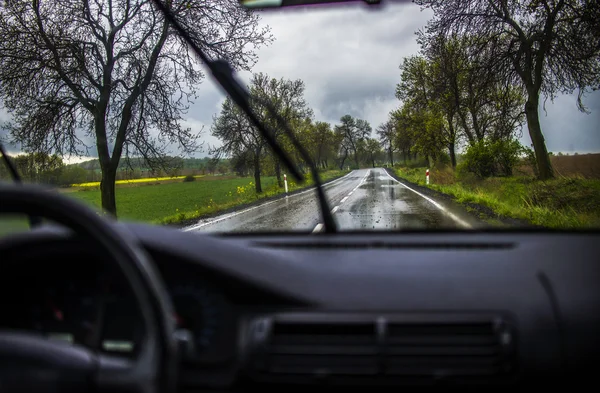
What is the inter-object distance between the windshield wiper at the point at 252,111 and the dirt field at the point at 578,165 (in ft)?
4.88

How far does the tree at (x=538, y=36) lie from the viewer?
2.71 metres

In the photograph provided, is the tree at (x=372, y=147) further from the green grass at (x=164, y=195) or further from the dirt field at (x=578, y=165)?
the dirt field at (x=578, y=165)

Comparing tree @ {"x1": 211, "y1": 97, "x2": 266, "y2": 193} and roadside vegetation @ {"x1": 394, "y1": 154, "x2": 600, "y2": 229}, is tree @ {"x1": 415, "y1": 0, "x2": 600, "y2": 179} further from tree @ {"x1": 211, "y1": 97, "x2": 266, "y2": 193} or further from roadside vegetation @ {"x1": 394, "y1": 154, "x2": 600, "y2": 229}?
tree @ {"x1": 211, "y1": 97, "x2": 266, "y2": 193}

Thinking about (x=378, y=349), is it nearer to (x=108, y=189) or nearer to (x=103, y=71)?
(x=108, y=189)

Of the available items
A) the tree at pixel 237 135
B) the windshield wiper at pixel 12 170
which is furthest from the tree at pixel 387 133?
the windshield wiper at pixel 12 170

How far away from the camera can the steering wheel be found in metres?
1.19

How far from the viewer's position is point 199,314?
5.32 ft

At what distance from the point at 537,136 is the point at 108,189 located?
342cm

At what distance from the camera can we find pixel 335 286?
5.35ft

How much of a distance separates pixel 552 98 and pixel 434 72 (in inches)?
81.4

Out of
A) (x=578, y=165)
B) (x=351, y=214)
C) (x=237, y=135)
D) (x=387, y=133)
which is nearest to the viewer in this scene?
(x=578, y=165)

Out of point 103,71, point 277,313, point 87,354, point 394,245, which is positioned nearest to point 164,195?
point 103,71

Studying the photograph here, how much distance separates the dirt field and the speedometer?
2112 millimetres

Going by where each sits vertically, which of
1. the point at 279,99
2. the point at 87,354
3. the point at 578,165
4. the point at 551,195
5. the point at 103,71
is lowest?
the point at 87,354
